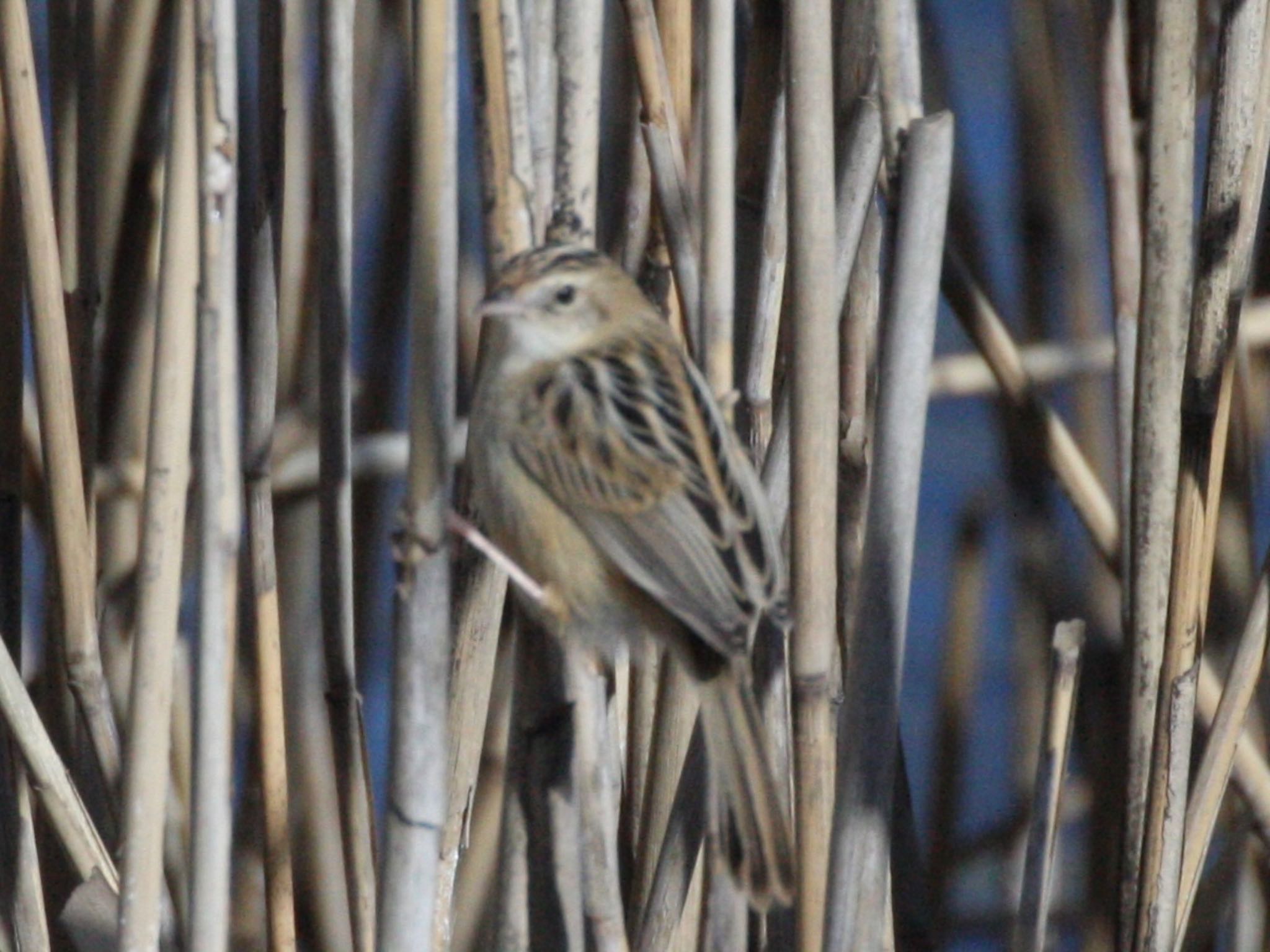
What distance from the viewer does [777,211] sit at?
2.11 metres

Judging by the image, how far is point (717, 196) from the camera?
1.80 metres

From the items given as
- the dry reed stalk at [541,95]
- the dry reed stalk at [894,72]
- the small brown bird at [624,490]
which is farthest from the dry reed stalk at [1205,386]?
the dry reed stalk at [541,95]

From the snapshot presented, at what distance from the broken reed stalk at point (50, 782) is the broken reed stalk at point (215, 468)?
516mm

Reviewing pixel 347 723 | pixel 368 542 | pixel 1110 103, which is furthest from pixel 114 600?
pixel 1110 103

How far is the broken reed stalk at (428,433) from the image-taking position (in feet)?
4.93

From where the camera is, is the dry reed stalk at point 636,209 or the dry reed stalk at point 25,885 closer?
the dry reed stalk at point 636,209

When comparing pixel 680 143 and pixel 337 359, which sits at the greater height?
pixel 680 143

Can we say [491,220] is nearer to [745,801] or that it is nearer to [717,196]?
[717,196]

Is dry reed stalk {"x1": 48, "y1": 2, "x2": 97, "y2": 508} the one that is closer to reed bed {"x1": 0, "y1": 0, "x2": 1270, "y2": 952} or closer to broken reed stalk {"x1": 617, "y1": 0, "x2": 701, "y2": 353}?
reed bed {"x1": 0, "y1": 0, "x2": 1270, "y2": 952}

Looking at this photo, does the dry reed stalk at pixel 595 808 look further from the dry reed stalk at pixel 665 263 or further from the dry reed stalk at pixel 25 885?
the dry reed stalk at pixel 25 885

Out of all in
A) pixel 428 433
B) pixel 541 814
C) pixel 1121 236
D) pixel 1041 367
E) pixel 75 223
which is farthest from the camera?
pixel 1041 367

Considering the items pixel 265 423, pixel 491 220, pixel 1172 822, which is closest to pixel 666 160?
pixel 491 220

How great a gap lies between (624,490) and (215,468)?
0.51 meters

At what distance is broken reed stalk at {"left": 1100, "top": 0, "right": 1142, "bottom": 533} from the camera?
261 centimetres
